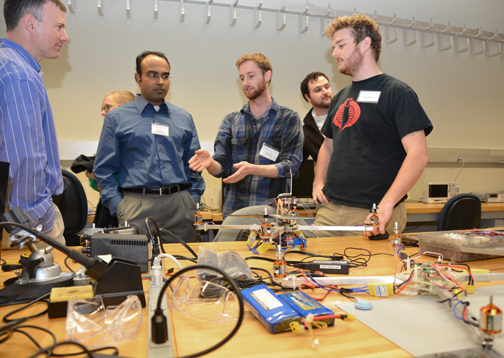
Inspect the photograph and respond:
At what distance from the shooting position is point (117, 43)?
11.7ft

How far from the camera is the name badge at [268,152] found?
2.45 m

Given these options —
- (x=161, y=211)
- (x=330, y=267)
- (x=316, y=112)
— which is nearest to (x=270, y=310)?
(x=330, y=267)

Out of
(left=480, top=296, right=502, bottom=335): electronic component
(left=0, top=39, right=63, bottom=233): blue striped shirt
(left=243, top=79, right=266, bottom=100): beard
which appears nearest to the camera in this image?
(left=480, top=296, right=502, bottom=335): electronic component

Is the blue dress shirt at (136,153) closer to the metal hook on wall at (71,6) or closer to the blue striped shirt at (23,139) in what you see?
the blue striped shirt at (23,139)

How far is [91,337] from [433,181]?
15.0 feet

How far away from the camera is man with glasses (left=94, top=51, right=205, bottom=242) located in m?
2.39

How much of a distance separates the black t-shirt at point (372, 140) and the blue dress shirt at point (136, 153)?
109cm

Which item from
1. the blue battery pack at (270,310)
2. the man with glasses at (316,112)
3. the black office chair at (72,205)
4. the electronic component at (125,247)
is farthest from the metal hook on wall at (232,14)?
the blue battery pack at (270,310)

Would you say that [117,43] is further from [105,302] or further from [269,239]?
[105,302]

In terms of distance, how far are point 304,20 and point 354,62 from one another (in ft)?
7.70

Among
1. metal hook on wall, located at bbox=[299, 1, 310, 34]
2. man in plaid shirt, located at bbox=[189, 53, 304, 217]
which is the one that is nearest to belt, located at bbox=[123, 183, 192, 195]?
man in plaid shirt, located at bbox=[189, 53, 304, 217]

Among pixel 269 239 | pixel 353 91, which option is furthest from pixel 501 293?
pixel 353 91

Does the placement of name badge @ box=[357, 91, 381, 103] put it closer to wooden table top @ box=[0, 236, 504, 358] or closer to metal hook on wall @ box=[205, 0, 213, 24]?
wooden table top @ box=[0, 236, 504, 358]

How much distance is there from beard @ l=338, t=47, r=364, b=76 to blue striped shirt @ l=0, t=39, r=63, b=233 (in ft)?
4.89
